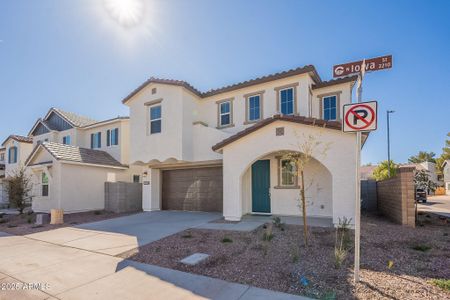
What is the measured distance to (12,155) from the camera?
25562 millimetres

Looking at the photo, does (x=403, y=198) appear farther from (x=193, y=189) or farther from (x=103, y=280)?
(x=193, y=189)

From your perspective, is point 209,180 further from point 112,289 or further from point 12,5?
point 12,5

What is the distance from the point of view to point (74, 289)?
Result: 452cm

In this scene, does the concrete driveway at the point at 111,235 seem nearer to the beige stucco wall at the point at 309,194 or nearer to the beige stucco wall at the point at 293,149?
the beige stucco wall at the point at 293,149

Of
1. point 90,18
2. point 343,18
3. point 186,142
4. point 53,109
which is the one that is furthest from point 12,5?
point 53,109

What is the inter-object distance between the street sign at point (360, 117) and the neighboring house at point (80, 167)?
15697 millimetres

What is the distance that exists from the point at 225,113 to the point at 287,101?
343 cm

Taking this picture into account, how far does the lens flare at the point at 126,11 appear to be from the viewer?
27.1ft

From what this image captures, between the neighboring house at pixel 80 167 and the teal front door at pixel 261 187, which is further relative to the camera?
the neighboring house at pixel 80 167

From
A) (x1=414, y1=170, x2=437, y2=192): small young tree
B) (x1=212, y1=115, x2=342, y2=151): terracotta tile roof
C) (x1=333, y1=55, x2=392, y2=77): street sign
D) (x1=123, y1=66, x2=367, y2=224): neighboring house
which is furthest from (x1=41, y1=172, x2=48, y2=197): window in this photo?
(x1=414, y1=170, x2=437, y2=192): small young tree

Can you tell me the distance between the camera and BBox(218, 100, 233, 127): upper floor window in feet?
43.4

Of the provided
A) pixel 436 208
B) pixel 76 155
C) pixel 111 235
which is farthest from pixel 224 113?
pixel 436 208

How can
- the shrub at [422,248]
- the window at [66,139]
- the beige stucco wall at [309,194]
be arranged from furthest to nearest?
the window at [66,139], the beige stucco wall at [309,194], the shrub at [422,248]

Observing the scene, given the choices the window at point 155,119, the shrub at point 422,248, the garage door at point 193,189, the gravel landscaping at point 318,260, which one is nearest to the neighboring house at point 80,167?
the garage door at point 193,189
